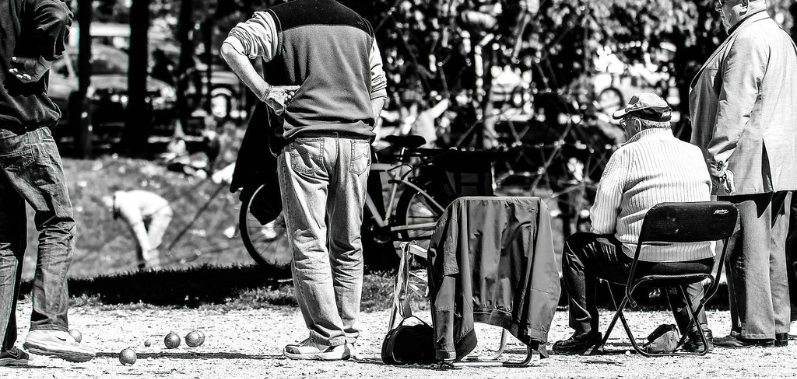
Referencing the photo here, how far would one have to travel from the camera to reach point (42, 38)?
5777 mm

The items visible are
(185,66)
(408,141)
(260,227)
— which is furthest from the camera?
(185,66)

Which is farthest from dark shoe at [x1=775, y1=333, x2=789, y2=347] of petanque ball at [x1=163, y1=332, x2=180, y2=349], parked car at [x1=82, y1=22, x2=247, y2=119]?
parked car at [x1=82, y1=22, x2=247, y2=119]

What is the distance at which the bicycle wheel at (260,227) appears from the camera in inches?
368

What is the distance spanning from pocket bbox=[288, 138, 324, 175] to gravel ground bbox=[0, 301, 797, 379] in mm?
962

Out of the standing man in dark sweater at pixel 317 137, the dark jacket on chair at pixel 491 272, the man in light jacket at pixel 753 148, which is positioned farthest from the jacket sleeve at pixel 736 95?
the standing man in dark sweater at pixel 317 137

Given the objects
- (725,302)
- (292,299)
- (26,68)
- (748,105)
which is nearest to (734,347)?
(748,105)

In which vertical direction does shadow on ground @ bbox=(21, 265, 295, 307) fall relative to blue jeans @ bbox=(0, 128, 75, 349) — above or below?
below

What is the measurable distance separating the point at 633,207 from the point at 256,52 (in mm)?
2049

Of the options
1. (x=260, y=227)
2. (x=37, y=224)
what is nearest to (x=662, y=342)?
(x=37, y=224)

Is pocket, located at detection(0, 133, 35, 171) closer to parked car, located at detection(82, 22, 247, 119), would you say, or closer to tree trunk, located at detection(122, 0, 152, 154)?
tree trunk, located at detection(122, 0, 152, 154)

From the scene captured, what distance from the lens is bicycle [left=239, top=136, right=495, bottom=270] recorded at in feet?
30.4

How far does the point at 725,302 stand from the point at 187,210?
8.96 m

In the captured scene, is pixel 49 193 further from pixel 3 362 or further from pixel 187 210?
pixel 187 210

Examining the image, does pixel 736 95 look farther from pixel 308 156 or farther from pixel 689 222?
pixel 308 156
